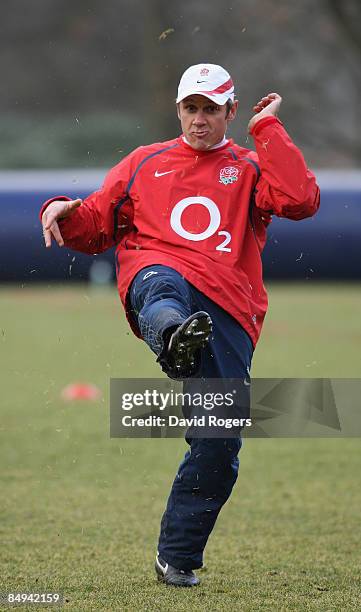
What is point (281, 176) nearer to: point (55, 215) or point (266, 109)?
point (266, 109)

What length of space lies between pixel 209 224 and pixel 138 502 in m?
1.90

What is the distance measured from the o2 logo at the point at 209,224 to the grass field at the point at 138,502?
65 cm

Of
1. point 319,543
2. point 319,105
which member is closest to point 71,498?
point 319,543

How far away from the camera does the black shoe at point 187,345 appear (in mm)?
3463

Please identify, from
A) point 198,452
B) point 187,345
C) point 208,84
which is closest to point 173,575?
point 198,452

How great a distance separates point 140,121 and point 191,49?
3.97 metres

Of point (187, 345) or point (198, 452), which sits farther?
point (198, 452)

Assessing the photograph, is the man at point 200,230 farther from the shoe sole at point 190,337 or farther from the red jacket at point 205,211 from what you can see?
the shoe sole at point 190,337

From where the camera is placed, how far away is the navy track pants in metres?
3.86

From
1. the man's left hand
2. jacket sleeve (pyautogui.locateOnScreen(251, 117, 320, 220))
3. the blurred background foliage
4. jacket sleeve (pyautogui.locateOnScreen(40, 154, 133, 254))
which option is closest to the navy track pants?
jacket sleeve (pyautogui.locateOnScreen(40, 154, 133, 254))

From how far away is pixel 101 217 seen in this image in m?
4.09

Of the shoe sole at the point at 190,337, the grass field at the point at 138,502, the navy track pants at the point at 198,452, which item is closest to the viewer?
the shoe sole at the point at 190,337

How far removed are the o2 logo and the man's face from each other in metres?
0.21

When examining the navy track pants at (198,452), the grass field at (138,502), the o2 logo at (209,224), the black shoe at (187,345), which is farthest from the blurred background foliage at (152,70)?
the black shoe at (187,345)
